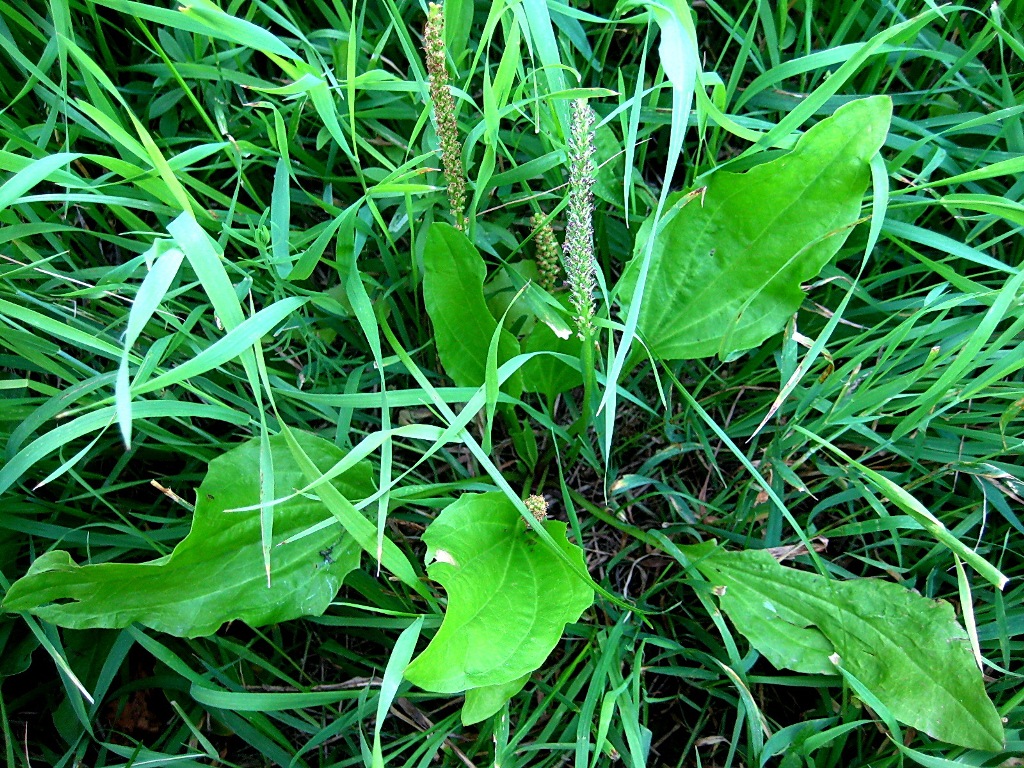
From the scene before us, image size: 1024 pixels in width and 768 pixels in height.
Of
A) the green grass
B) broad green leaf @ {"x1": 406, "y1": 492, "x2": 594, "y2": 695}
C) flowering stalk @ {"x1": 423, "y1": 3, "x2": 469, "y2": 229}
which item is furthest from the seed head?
flowering stalk @ {"x1": 423, "y1": 3, "x2": 469, "y2": 229}

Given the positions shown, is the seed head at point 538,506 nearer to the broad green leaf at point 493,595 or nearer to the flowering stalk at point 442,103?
the broad green leaf at point 493,595

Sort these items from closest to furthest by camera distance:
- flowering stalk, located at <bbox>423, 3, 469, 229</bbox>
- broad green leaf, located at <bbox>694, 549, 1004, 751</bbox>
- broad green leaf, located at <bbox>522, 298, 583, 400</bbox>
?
flowering stalk, located at <bbox>423, 3, 469, 229</bbox>
broad green leaf, located at <bbox>694, 549, 1004, 751</bbox>
broad green leaf, located at <bbox>522, 298, 583, 400</bbox>

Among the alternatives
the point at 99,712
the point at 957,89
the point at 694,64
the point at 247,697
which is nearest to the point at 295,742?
the point at 247,697

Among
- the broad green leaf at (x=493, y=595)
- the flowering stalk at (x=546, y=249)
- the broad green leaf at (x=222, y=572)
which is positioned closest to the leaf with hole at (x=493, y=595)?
the broad green leaf at (x=493, y=595)

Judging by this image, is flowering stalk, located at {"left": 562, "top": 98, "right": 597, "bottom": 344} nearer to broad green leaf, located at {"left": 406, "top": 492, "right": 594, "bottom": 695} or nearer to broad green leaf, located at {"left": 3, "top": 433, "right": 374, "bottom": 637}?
broad green leaf, located at {"left": 406, "top": 492, "right": 594, "bottom": 695}

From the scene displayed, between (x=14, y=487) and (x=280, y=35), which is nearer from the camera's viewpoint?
(x=14, y=487)

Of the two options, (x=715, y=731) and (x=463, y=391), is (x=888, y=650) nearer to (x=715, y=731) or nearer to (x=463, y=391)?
(x=715, y=731)
